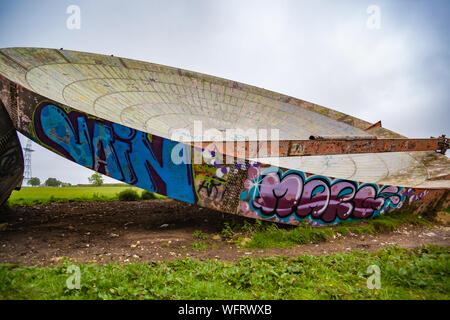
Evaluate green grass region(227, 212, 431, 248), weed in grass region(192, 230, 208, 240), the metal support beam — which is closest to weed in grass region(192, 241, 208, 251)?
weed in grass region(192, 230, 208, 240)

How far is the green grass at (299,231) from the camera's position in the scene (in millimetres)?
6438

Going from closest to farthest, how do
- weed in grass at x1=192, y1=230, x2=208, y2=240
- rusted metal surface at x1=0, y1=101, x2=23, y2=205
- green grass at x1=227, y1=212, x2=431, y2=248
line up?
green grass at x1=227, y1=212, x2=431, y2=248
rusted metal surface at x1=0, y1=101, x2=23, y2=205
weed in grass at x1=192, y1=230, x2=208, y2=240

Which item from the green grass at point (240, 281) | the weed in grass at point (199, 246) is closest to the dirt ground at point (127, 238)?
the weed in grass at point (199, 246)

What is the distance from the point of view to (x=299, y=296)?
11.1 feet

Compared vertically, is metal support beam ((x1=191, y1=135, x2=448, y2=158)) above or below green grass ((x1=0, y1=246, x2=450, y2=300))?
above

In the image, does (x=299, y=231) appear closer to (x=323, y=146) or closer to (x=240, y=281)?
(x=323, y=146)

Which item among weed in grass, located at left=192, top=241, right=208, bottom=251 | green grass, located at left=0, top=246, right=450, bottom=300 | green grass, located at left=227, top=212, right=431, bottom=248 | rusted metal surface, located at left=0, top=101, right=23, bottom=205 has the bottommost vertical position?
weed in grass, located at left=192, top=241, right=208, bottom=251

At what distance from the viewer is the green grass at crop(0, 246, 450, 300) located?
3.24 metres

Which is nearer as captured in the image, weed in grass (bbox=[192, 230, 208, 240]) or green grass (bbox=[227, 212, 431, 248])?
green grass (bbox=[227, 212, 431, 248])

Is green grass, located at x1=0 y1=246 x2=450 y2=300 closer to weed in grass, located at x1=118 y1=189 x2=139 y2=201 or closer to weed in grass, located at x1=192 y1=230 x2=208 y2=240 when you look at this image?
weed in grass, located at x1=192 y1=230 x2=208 y2=240

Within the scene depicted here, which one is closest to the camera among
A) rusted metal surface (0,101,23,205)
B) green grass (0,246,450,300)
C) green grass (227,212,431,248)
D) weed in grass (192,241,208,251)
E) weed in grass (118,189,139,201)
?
green grass (0,246,450,300)

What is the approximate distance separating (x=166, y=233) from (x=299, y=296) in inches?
183

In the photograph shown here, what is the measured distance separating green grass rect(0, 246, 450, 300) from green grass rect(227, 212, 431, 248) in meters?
1.66

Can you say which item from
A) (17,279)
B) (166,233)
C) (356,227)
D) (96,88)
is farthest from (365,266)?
(96,88)
